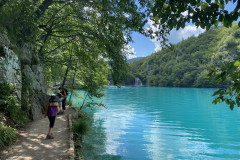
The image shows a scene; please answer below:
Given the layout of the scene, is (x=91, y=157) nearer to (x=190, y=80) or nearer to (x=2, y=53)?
(x=2, y=53)

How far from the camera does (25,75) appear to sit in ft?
36.7

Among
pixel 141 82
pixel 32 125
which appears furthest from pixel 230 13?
pixel 141 82

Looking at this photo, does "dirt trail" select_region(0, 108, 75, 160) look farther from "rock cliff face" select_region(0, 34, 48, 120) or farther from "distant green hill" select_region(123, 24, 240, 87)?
"distant green hill" select_region(123, 24, 240, 87)

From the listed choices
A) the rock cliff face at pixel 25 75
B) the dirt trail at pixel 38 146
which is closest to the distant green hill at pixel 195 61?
the rock cliff face at pixel 25 75

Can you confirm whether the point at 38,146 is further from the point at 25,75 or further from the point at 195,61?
the point at 195,61

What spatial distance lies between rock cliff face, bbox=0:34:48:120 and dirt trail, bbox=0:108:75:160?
2.14 m

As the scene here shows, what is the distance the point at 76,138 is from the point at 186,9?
7920 mm

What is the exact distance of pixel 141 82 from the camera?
163 m

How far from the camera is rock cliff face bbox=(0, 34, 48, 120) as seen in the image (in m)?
8.76

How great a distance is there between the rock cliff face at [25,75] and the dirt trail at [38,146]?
214 cm

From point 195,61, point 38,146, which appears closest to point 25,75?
point 38,146

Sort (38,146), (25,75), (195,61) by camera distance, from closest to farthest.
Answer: (38,146) < (25,75) < (195,61)

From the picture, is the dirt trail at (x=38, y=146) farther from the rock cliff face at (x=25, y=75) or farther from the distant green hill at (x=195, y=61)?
the distant green hill at (x=195, y=61)

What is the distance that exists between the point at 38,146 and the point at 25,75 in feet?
19.0
